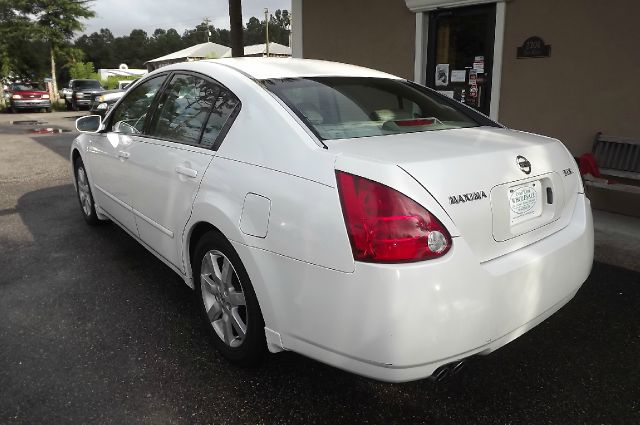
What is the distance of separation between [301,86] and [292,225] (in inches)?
36.6

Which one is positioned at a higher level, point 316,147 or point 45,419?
point 316,147

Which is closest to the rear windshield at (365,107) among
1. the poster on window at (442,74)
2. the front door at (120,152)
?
the front door at (120,152)

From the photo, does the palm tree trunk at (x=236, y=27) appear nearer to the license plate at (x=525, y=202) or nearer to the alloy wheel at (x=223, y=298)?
the alloy wheel at (x=223, y=298)

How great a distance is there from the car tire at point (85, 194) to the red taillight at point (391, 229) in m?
3.53

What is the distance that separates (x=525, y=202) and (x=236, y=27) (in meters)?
7.28

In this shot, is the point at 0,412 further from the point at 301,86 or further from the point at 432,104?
the point at 432,104

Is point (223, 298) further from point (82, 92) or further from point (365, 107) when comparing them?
point (82, 92)

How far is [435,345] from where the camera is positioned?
1.78 meters

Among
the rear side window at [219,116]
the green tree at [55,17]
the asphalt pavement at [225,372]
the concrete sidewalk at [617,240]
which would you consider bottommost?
the asphalt pavement at [225,372]

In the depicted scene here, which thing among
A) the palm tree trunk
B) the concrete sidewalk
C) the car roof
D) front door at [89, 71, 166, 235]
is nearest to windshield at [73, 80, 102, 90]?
the palm tree trunk

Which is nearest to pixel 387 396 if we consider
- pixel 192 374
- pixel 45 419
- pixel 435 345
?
pixel 435 345

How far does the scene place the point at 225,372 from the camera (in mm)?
2523

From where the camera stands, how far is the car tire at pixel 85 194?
4.68m

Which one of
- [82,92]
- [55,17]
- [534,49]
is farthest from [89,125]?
[55,17]
